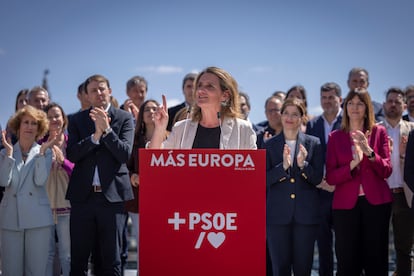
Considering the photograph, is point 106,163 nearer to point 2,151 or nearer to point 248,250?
point 2,151

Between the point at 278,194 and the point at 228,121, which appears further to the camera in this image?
the point at 278,194

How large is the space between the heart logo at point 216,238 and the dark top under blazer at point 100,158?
2383mm

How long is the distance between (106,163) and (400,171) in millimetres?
3177

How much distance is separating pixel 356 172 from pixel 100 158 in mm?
2480

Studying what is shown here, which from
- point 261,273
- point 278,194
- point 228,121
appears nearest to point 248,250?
point 261,273

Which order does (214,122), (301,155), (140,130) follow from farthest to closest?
(140,130) < (301,155) < (214,122)

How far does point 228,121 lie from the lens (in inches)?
153

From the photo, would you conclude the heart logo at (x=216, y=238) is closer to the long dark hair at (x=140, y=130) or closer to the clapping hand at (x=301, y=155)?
the clapping hand at (x=301, y=155)

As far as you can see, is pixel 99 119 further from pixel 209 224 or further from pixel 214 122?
pixel 209 224

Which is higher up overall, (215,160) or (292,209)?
(215,160)

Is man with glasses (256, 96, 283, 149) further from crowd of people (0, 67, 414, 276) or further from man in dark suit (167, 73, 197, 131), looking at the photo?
crowd of people (0, 67, 414, 276)

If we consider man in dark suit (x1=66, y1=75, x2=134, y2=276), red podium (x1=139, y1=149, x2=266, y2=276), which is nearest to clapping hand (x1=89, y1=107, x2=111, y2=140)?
man in dark suit (x1=66, y1=75, x2=134, y2=276)

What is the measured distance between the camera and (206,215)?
3068mm

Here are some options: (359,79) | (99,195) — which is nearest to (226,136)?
(99,195)
